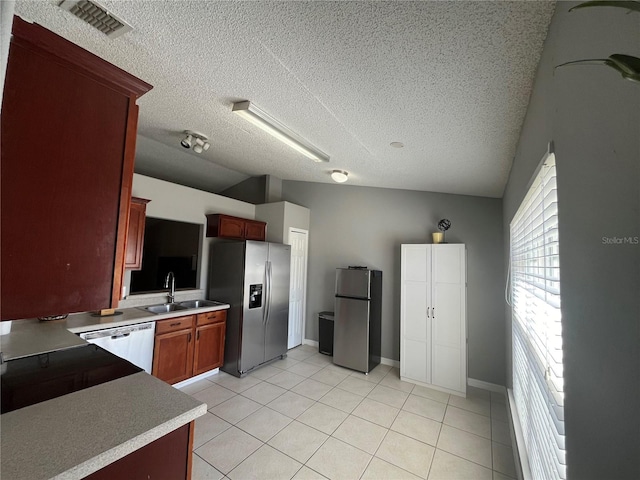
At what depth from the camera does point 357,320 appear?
12.3 ft

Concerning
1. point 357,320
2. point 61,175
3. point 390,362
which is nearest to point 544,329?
point 61,175

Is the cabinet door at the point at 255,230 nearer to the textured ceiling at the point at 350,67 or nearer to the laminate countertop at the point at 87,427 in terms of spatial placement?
the textured ceiling at the point at 350,67

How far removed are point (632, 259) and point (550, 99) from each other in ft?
2.68

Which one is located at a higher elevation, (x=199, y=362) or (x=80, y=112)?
(x=80, y=112)

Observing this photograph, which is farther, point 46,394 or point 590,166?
point 46,394

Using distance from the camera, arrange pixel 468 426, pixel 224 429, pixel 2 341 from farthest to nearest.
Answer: pixel 468 426 → pixel 224 429 → pixel 2 341

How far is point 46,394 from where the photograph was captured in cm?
115

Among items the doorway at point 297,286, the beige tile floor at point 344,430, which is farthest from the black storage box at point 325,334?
the beige tile floor at point 344,430

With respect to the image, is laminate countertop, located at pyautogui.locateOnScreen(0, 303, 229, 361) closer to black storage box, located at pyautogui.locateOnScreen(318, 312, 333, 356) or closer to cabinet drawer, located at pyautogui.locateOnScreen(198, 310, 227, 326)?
cabinet drawer, located at pyautogui.locateOnScreen(198, 310, 227, 326)

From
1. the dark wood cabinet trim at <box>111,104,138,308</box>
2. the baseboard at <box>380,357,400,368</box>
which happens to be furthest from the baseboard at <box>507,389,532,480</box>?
the dark wood cabinet trim at <box>111,104,138,308</box>

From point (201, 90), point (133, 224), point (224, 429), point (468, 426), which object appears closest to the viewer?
point (201, 90)

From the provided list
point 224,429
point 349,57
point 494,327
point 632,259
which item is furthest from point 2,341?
point 494,327

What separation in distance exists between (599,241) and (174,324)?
3.45 metres

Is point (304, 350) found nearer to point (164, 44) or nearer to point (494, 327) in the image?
point (494, 327)
